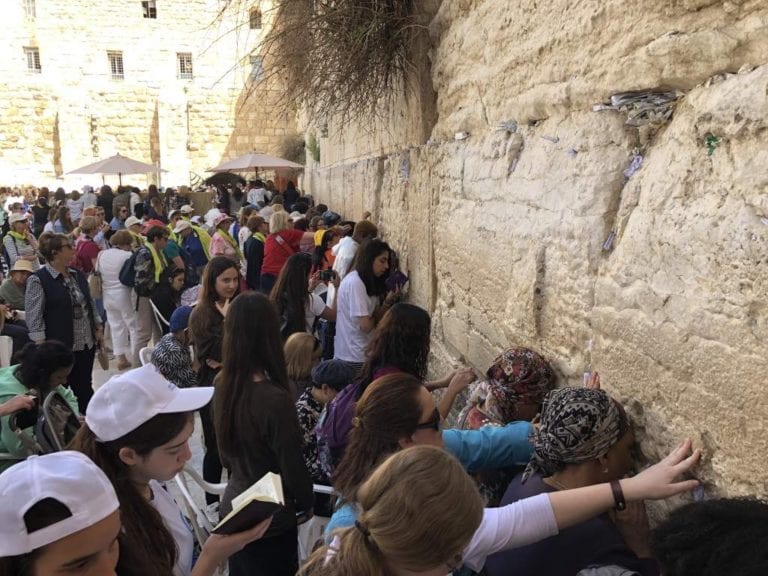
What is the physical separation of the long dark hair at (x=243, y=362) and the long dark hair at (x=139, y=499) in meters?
0.59

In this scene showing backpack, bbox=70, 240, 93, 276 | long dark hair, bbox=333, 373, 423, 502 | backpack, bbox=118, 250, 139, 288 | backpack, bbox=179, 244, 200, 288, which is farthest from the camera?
backpack, bbox=70, 240, 93, 276

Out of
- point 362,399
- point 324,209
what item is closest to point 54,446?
point 362,399

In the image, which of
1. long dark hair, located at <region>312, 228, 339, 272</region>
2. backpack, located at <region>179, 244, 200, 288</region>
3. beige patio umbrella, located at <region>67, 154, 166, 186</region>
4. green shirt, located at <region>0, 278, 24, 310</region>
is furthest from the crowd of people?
beige patio umbrella, located at <region>67, 154, 166, 186</region>

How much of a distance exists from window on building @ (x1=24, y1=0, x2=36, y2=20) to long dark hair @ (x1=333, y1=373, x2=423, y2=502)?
3625 centimetres

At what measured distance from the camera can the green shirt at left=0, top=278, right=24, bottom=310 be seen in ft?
19.6

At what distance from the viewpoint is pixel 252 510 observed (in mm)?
1920

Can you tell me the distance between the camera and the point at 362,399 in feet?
7.50

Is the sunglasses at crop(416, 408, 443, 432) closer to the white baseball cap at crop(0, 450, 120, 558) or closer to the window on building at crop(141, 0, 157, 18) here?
the white baseball cap at crop(0, 450, 120, 558)

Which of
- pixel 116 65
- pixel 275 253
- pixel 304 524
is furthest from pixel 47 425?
pixel 116 65

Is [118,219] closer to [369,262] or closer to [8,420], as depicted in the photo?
[369,262]

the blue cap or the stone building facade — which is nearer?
the blue cap

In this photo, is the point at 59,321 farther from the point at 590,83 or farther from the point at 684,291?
the point at 684,291

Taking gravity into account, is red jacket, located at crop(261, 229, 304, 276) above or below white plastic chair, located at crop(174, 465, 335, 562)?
above

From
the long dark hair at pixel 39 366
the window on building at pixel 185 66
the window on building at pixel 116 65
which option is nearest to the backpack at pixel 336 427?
the long dark hair at pixel 39 366
